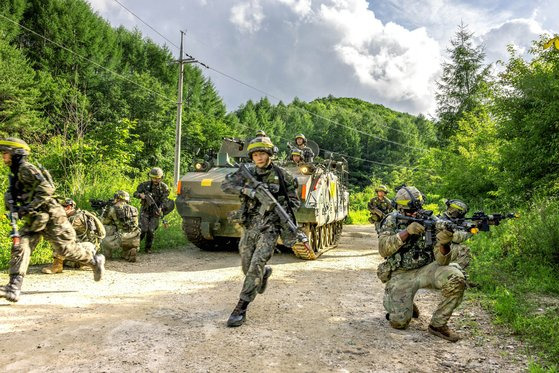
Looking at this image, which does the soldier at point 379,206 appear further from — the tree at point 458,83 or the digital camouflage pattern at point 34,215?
the tree at point 458,83

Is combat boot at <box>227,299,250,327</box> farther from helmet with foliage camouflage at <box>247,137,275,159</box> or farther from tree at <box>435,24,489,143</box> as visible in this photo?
tree at <box>435,24,489,143</box>

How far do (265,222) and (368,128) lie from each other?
207 ft

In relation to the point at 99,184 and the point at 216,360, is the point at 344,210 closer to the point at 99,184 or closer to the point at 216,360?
the point at 99,184

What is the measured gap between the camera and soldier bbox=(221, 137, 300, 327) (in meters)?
4.54

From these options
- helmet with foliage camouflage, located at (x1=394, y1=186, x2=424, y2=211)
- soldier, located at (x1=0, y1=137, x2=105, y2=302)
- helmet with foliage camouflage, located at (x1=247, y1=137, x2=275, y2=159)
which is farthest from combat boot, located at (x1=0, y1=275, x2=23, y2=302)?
helmet with foliage camouflage, located at (x1=394, y1=186, x2=424, y2=211)

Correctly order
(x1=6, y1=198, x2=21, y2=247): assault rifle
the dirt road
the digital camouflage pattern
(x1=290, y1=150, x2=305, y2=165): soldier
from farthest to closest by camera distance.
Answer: (x1=290, y1=150, x2=305, y2=165): soldier → the digital camouflage pattern → (x1=6, y1=198, x2=21, y2=247): assault rifle → the dirt road

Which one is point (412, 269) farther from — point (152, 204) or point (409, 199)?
point (152, 204)

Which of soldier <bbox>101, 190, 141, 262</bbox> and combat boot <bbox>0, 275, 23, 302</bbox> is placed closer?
combat boot <bbox>0, 275, 23, 302</bbox>

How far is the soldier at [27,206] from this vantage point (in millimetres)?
4969

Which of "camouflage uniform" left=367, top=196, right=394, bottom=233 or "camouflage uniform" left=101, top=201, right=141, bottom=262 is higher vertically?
"camouflage uniform" left=367, top=196, right=394, bottom=233

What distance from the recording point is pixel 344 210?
42.3 feet

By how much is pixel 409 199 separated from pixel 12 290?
168 inches

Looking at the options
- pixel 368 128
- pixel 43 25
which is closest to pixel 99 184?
pixel 43 25

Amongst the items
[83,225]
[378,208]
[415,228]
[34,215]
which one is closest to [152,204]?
[83,225]
